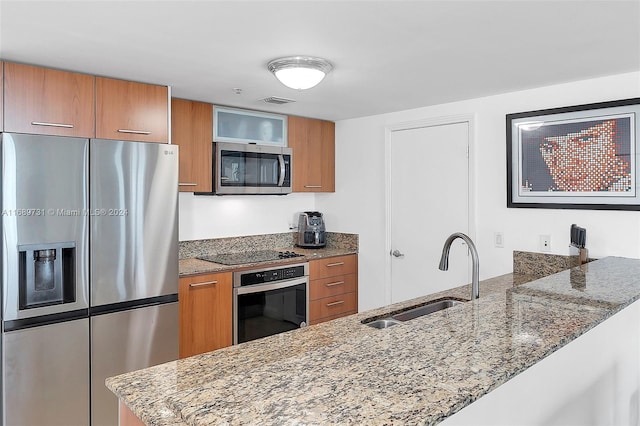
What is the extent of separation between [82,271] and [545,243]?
2.87m

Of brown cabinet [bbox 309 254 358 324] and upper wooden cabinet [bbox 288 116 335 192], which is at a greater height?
upper wooden cabinet [bbox 288 116 335 192]

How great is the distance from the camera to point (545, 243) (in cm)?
301

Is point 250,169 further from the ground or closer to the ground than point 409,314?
further from the ground

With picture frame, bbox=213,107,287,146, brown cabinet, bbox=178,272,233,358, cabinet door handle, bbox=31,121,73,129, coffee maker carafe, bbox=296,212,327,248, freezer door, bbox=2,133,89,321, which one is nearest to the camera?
freezer door, bbox=2,133,89,321

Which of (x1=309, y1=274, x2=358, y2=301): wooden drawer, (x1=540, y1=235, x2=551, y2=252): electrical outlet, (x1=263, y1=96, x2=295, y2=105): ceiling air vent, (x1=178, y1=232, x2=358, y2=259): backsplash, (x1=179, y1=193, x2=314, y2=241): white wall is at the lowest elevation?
(x1=309, y1=274, x2=358, y2=301): wooden drawer

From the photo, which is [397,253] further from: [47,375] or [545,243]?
[47,375]

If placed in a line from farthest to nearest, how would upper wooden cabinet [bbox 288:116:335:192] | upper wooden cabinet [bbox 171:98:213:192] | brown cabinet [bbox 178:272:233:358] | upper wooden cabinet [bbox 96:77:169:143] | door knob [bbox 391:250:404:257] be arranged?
upper wooden cabinet [bbox 288:116:335:192]
door knob [bbox 391:250:404:257]
upper wooden cabinet [bbox 171:98:213:192]
brown cabinet [bbox 178:272:233:358]
upper wooden cabinet [bbox 96:77:169:143]

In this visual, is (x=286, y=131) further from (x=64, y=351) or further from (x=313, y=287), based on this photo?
(x=64, y=351)

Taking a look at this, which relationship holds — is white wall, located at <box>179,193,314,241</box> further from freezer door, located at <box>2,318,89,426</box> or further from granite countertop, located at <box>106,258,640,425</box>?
granite countertop, located at <box>106,258,640,425</box>

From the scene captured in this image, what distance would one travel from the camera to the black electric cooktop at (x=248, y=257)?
3541 mm

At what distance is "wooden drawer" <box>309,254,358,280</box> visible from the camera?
3.90 metres

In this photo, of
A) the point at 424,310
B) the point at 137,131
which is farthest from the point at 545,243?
the point at 137,131

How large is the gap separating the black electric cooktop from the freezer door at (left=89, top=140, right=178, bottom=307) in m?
0.74

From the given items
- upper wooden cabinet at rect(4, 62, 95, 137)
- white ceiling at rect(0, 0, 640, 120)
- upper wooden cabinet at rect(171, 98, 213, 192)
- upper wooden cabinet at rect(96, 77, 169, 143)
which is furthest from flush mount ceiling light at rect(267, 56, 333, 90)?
upper wooden cabinet at rect(171, 98, 213, 192)
